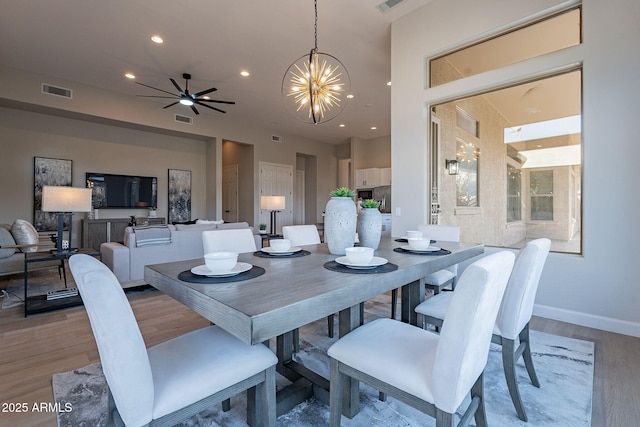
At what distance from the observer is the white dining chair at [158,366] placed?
2.65ft

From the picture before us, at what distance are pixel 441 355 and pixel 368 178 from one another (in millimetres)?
8214

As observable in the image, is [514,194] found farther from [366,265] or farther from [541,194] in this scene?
[366,265]

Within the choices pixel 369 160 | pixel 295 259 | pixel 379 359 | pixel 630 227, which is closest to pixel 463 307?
pixel 379 359

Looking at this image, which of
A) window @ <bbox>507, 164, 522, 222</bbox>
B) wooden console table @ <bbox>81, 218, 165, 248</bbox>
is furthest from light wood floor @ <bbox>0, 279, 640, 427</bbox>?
wooden console table @ <bbox>81, 218, 165, 248</bbox>

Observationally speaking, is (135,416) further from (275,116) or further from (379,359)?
(275,116)

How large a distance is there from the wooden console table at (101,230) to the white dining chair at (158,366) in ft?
21.4

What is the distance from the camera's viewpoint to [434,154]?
381 centimetres

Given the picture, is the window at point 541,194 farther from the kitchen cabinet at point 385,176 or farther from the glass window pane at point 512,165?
the kitchen cabinet at point 385,176

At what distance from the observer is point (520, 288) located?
4.61 feet

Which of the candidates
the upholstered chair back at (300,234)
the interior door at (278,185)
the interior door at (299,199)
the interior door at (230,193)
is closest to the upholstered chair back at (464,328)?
the upholstered chair back at (300,234)

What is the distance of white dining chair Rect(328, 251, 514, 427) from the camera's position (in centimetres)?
88

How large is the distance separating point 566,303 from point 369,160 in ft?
24.6

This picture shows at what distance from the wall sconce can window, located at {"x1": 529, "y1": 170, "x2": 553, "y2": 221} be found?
156 centimetres

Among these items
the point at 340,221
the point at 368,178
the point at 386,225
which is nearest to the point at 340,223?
the point at 340,221
